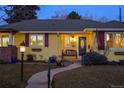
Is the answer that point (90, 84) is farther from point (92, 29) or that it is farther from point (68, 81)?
point (92, 29)

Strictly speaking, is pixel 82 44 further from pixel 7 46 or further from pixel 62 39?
pixel 7 46

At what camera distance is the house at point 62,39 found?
2738 centimetres

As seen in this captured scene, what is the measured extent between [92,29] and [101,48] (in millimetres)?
1458

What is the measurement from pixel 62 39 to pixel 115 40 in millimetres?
4996

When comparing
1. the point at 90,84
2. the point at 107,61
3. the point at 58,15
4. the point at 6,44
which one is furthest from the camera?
the point at 58,15

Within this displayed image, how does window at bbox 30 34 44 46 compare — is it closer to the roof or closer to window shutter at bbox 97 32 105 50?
the roof

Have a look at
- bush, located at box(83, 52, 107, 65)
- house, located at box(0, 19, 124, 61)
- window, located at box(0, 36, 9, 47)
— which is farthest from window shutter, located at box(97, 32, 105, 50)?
window, located at box(0, 36, 9, 47)

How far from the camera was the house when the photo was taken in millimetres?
27375

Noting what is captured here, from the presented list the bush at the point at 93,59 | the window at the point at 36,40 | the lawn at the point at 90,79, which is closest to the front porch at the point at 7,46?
the window at the point at 36,40

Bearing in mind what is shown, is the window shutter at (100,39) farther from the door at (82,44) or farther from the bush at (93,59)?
the door at (82,44)

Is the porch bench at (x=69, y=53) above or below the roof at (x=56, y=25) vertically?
below

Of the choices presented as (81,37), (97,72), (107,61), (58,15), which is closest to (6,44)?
A: (81,37)

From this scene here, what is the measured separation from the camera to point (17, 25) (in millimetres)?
32188

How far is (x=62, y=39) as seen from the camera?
30.9m
